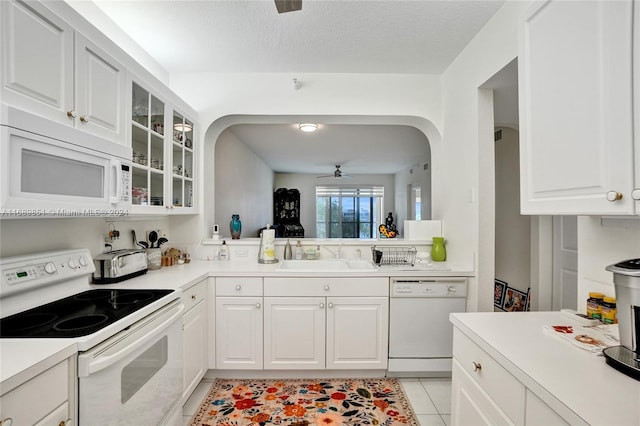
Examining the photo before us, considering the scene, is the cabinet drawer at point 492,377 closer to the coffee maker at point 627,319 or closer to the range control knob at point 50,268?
the coffee maker at point 627,319

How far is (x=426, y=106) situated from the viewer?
2.66 metres

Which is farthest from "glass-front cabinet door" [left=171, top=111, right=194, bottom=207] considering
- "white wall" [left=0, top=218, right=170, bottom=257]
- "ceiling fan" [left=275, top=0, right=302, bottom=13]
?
"ceiling fan" [left=275, top=0, right=302, bottom=13]

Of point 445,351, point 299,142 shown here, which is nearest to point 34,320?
point 445,351

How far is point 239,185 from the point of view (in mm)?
4438

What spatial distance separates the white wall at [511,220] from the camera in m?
3.16

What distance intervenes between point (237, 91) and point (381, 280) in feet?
Result: 6.79

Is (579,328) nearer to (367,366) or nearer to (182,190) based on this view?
(367,366)

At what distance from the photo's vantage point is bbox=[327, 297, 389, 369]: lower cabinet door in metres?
2.21

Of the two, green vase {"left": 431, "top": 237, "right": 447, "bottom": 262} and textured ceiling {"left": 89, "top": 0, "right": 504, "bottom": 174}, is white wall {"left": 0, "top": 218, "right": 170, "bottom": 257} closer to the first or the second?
textured ceiling {"left": 89, "top": 0, "right": 504, "bottom": 174}

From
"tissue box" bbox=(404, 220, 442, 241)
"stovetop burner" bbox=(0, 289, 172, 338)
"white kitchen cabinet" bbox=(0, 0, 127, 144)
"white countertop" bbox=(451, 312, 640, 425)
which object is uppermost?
"white kitchen cabinet" bbox=(0, 0, 127, 144)

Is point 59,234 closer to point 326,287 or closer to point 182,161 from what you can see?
point 182,161

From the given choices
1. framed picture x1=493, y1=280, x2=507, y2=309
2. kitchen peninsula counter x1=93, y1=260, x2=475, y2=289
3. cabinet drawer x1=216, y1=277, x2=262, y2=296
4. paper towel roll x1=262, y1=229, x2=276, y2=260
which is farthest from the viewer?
framed picture x1=493, y1=280, x2=507, y2=309

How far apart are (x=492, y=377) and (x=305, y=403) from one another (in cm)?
141

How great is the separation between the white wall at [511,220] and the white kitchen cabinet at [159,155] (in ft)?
10.6
